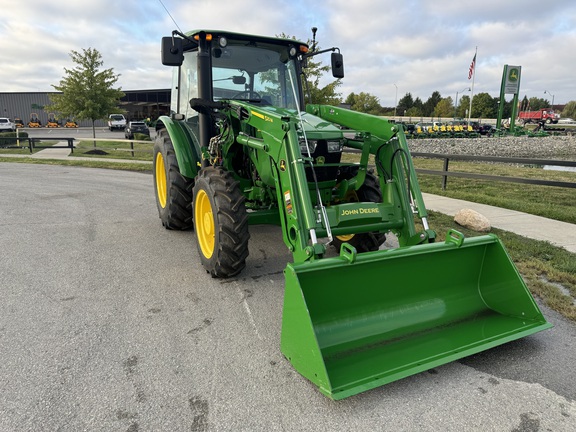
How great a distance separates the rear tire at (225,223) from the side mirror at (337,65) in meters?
2.23

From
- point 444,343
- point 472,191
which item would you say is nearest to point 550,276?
point 444,343

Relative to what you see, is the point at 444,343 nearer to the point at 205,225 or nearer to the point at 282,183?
the point at 282,183

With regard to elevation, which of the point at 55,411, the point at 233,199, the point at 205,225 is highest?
the point at 233,199

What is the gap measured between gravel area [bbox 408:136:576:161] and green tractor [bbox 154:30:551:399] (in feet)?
75.7

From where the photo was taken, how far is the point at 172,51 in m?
4.38

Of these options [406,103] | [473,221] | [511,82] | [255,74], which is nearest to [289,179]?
[255,74]

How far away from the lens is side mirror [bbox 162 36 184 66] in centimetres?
438

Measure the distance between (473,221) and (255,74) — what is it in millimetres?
3992

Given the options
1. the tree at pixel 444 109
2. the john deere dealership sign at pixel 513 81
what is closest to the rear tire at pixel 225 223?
the john deere dealership sign at pixel 513 81

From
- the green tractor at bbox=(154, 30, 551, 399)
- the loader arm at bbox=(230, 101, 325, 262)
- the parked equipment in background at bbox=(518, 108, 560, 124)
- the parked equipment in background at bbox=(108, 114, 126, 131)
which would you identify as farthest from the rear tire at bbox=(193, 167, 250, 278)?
the parked equipment in background at bbox=(518, 108, 560, 124)

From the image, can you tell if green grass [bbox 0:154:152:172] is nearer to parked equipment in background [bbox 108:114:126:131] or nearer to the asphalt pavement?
the asphalt pavement

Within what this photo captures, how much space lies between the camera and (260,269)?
15.8 feet

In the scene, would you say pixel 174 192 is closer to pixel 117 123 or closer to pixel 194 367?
pixel 194 367

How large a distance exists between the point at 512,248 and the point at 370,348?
346 centimetres
